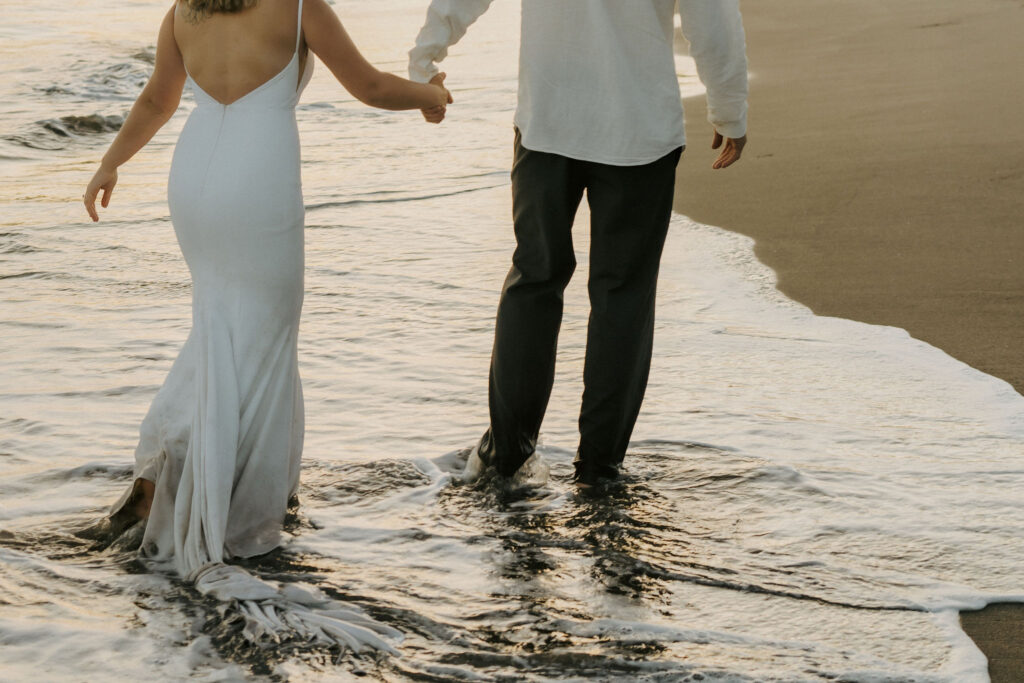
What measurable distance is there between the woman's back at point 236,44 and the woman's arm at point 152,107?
7cm

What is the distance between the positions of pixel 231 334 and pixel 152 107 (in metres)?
0.68

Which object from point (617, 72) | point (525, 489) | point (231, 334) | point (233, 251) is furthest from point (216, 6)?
point (525, 489)

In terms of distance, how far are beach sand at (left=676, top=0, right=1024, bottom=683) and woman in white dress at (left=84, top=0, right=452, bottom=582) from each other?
6.35 feet

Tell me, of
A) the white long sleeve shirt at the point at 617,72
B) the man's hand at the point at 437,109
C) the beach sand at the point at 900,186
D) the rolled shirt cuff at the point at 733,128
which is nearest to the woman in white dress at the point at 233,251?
the man's hand at the point at 437,109

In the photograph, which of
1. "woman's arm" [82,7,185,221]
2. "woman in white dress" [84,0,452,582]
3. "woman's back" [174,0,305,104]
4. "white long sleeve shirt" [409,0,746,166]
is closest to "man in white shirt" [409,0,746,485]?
"white long sleeve shirt" [409,0,746,166]

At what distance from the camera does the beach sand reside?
200 inches

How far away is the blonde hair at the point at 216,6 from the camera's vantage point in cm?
292

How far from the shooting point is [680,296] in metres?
5.59

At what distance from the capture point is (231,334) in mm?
3102

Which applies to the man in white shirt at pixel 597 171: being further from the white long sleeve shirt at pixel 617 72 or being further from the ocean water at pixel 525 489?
the ocean water at pixel 525 489

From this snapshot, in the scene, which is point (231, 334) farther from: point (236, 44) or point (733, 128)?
point (733, 128)

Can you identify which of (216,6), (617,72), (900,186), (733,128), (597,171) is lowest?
(900,186)

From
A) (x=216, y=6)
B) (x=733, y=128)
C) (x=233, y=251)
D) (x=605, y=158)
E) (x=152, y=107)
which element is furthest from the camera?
(x=733, y=128)

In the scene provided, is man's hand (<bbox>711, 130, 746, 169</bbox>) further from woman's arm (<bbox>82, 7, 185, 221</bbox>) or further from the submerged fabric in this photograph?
woman's arm (<bbox>82, 7, 185, 221</bbox>)
